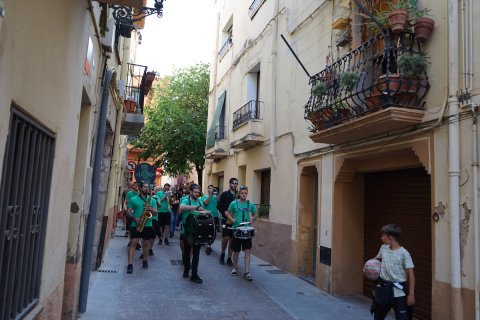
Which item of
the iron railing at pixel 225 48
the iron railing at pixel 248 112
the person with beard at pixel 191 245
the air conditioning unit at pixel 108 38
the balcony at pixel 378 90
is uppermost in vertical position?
the iron railing at pixel 225 48

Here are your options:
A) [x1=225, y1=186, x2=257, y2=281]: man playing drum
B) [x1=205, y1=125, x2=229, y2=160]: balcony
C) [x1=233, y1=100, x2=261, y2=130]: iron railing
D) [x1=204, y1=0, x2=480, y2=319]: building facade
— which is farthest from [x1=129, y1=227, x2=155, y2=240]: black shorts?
[x1=205, y1=125, x2=229, y2=160]: balcony

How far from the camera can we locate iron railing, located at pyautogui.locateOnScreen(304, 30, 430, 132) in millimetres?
5668

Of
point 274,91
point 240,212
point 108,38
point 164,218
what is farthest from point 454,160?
point 164,218

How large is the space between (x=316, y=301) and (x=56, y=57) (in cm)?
561

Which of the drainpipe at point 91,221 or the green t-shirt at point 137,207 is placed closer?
the drainpipe at point 91,221

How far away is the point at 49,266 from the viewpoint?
13.6 ft

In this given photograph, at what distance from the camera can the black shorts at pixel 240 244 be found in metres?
8.51

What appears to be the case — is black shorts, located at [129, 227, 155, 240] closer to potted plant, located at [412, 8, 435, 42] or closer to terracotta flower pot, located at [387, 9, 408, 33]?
terracotta flower pot, located at [387, 9, 408, 33]

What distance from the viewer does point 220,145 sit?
15.1 metres

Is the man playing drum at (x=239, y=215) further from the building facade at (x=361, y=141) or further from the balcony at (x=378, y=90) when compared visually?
the balcony at (x=378, y=90)

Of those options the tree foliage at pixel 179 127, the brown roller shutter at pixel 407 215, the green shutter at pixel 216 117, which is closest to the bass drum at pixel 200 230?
the brown roller shutter at pixel 407 215

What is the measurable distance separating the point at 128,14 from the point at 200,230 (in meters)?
3.85

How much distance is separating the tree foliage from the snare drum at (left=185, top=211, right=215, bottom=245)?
43.4 ft

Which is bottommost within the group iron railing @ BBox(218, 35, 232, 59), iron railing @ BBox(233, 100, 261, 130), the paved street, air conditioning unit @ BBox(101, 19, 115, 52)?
the paved street
